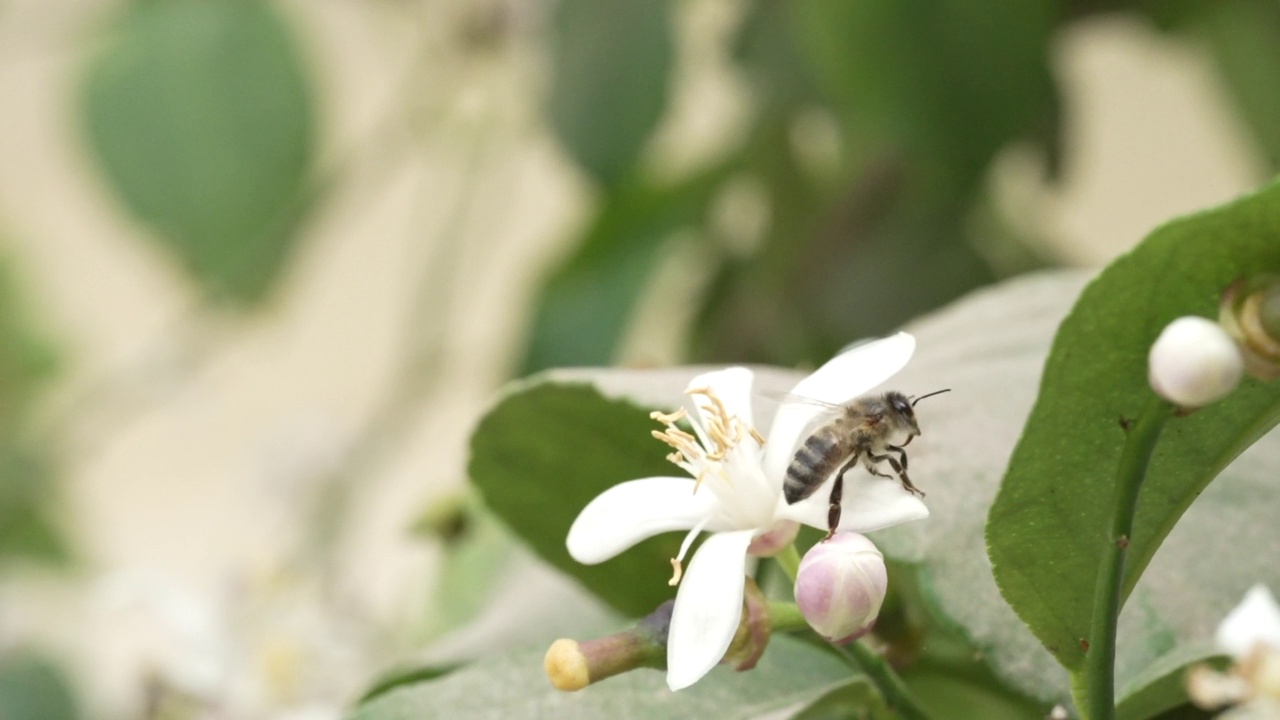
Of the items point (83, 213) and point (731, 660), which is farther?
point (83, 213)

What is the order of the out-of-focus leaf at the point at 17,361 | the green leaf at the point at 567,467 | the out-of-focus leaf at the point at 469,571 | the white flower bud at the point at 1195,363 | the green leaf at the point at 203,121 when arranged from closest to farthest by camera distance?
the white flower bud at the point at 1195,363, the green leaf at the point at 567,467, the out-of-focus leaf at the point at 469,571, the green leaf at the point at 203,121, the out-of-focus leaf at the point at 17,361

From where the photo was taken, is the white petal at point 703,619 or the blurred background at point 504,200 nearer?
the white petal at point 703,619

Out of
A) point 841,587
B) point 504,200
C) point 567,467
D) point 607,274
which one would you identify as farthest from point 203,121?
point 841,587

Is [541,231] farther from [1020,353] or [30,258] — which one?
[1020,353]

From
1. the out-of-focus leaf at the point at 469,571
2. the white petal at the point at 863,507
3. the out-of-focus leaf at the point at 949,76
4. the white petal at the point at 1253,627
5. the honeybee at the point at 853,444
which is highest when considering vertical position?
the out-of-focus leaf at the point at 949,76

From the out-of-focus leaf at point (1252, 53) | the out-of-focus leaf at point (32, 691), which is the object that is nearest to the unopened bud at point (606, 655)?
the out-of-focus leaf at point (1252, 53)

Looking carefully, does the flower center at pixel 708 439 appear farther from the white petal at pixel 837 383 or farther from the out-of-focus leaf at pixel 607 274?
the out-of-focus leaf at pixel 607 274

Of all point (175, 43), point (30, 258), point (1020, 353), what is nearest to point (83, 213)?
point (30, 258)

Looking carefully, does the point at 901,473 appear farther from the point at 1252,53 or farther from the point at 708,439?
the point at 1252,53
